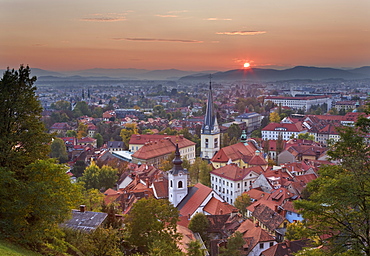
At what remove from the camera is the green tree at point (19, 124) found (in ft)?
50.3

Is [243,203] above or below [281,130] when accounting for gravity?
above

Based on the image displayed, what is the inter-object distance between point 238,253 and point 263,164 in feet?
90.9

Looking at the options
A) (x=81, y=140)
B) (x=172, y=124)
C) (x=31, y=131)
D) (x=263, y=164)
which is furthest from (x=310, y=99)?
(x=31, y=131)

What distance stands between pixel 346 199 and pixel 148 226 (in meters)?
10.9

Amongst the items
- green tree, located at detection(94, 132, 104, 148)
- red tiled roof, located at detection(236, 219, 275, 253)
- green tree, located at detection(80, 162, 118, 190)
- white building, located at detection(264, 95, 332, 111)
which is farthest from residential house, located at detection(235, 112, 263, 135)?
red tiled roof, located at detection(236, 219, 275, 253)

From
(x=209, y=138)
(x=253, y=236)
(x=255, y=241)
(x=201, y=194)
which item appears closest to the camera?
(x=255, y=241)

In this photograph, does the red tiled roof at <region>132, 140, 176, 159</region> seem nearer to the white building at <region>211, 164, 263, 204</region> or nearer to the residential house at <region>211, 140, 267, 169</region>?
the residential house at <region>211, 140, 267, 169</region>

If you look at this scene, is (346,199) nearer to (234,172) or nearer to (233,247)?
(233,247)

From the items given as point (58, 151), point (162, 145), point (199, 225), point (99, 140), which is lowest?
point (99, 140)

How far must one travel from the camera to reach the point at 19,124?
1589 cm

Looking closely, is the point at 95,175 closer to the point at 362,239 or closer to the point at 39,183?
the point at 39,183

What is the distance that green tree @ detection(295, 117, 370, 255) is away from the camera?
11422 millimetres

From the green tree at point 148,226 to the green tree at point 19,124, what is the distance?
5976 mm

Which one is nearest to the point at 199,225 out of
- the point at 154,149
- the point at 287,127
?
the point at 154,149
